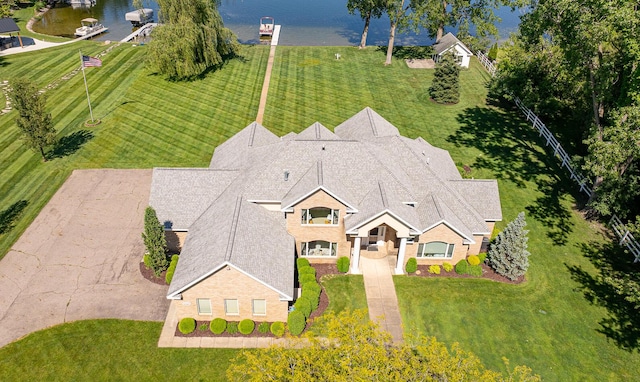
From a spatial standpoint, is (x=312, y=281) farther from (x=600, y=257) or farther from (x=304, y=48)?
(x=304, y=48)

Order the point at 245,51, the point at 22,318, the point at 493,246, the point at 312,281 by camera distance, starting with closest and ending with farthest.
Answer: the point at 22,318 → the point at 312,281 → the point at 493,246 → the point at 245,51

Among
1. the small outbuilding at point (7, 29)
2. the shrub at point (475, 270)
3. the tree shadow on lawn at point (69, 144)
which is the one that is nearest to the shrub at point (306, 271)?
the shrub at point (475, 270)

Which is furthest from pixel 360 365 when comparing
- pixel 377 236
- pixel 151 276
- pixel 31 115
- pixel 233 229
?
pixel 31 115

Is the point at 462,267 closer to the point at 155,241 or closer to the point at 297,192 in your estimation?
the point at 297,192

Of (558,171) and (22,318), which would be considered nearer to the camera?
(22,318)

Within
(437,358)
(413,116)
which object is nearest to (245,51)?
(413,116)

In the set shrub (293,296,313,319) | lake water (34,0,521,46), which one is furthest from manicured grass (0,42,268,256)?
shrub (293,296,313,319)
